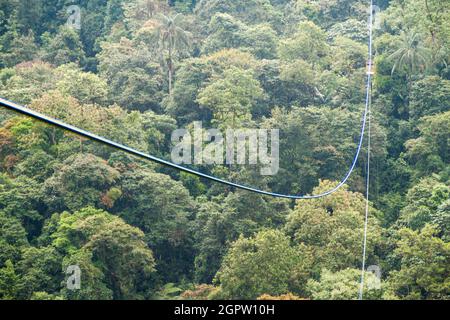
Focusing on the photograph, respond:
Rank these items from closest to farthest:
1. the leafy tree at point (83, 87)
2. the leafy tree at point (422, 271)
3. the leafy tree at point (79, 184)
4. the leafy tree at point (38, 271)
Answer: the leafy tree at point (422, 271) → the leafy tree at point (38, 271) → the leafy tree at point (79, 184) → the leafy tree at point (83, 87)

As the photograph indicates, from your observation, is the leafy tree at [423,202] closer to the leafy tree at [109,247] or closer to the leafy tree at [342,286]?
the leafy tree at [342,286]

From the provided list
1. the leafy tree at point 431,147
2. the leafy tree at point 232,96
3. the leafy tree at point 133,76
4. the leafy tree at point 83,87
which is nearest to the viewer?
the leafy tree at point 431,147

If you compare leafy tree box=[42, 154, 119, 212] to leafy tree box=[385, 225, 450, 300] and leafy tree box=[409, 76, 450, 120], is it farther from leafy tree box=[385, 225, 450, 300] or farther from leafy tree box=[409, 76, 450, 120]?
leafy tree box=[409, 76, 450, 120]

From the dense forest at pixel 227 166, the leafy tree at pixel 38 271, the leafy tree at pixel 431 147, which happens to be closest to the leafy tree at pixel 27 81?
the dense forest at pixel 227 166

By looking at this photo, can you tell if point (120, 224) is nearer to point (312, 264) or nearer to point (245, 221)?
point (245, 221)

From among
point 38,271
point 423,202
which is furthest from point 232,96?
point 38,271
